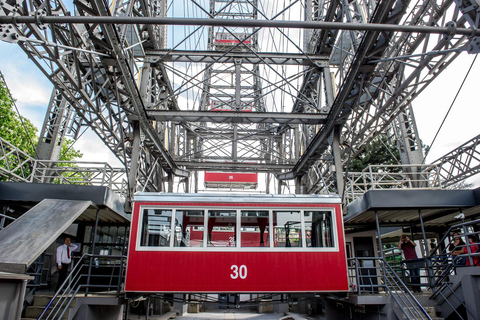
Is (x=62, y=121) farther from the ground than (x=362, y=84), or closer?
farther from the ground

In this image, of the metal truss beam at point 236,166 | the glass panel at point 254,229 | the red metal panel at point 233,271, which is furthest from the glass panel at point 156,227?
the metal truss beam at point 236,166

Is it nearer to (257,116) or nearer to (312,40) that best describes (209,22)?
(257,116)

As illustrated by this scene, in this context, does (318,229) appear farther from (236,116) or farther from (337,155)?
(236,116)

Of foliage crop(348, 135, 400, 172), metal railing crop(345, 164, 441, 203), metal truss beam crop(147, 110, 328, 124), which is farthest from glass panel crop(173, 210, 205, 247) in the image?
foliage crop(348, 135, 400, 172)

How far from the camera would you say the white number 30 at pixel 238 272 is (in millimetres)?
8883

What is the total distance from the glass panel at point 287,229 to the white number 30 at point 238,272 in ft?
3.56

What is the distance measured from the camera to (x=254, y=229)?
927 cm

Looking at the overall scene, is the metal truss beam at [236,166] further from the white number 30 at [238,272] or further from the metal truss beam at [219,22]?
the metal truss beam at [219,22]

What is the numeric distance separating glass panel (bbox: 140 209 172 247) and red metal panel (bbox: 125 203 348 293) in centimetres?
24

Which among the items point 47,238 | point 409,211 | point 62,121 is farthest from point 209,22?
point 62,121

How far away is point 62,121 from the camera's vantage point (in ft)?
64.8

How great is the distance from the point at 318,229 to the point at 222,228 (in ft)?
8.85

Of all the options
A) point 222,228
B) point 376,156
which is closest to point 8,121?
point 222,228

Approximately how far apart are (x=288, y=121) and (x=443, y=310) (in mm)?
8237
